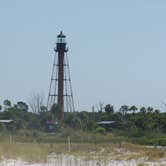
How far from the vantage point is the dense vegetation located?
5700 centimetres

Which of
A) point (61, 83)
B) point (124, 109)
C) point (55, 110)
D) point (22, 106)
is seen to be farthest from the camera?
point (124, 109)

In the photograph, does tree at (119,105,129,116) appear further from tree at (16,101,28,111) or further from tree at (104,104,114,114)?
tree at (16,101,28,111)

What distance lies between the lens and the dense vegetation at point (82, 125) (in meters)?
57.0

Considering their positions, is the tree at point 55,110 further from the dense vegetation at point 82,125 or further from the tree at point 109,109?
the tree at point 109,109

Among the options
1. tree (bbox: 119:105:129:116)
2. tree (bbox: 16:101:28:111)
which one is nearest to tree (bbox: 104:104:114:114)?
tree (bbox: 119:105:129:116)

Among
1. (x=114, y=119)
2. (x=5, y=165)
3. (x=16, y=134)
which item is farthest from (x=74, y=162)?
(x=114, y=119)

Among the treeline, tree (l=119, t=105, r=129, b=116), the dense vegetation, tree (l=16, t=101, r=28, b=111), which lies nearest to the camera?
the dense vegetation

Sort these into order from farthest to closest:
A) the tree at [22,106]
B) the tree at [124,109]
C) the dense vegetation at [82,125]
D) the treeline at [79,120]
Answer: the tree at [124,109], the tree at [22,106], the treeline at [79,120], the dense vegetation at [82,125]

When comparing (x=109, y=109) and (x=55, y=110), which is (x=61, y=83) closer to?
(x=55, y=110)

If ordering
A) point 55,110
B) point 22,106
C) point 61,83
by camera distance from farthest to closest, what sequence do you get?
point 22,106 < point 55,110 < point 61,83

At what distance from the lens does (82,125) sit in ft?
213

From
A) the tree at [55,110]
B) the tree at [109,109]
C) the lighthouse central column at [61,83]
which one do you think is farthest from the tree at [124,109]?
the lighthouse central column at [61,83]

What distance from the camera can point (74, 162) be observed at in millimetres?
20297

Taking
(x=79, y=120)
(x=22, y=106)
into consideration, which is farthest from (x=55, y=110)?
(x=22, y=106)
